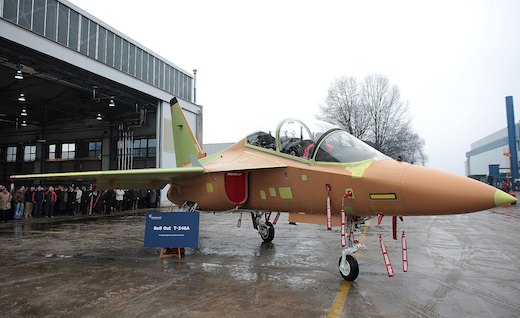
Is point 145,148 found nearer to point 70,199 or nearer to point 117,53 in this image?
point 117,53

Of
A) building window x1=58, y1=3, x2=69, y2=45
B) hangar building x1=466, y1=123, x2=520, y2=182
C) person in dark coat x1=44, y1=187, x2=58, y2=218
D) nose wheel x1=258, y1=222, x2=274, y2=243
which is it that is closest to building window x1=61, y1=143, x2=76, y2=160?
person in dark coat x1=44, y1=187, x2=58, y2=218

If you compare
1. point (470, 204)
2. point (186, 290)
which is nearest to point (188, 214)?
point (186, 290)

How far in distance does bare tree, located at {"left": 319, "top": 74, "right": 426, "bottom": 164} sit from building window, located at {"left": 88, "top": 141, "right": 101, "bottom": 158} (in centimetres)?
2331

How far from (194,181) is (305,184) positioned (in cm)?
333

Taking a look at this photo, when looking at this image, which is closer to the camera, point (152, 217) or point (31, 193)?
point (152, 217)

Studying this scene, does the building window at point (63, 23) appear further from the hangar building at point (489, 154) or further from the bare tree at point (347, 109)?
the hangar building at point (489, 154)

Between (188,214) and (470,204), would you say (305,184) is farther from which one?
(188,214)

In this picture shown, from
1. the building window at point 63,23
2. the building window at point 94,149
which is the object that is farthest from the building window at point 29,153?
the building window at point 63,23

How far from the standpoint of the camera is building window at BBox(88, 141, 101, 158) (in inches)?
1375

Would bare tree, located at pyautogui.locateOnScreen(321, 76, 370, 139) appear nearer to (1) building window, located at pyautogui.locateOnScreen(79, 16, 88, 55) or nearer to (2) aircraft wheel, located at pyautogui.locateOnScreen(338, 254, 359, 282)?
(1) building window, located at pyautogui.locateOnScreen(79, 16, 88, 55)

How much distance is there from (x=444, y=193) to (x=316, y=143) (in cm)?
232

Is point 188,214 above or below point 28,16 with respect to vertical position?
below

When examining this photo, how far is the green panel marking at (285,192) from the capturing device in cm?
649

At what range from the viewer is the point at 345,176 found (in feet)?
17.9
